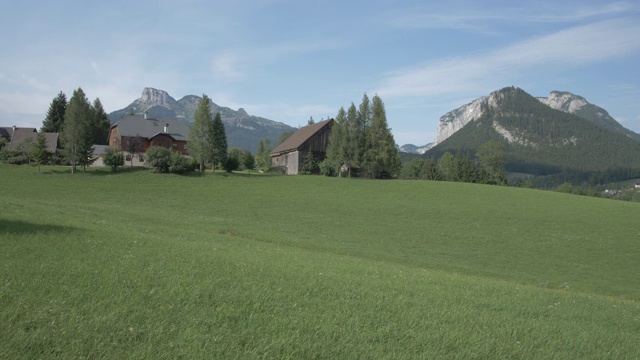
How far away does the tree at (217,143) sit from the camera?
65.2m

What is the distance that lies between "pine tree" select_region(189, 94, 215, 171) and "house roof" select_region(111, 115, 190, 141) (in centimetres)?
1617

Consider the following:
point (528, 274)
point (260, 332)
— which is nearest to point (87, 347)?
point (260, 332)

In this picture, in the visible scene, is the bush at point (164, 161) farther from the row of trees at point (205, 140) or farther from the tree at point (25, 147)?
the tree at point (25, 147)

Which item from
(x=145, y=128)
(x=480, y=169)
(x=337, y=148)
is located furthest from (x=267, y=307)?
(x=480, y=169)

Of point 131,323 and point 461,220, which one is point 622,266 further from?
→ point 131,323

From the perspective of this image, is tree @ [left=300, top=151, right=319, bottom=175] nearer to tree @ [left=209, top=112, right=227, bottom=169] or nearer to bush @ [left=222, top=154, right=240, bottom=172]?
bush @ [left=222, top=154, right=240, bottom=172]

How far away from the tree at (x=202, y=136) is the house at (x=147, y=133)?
1390 cm

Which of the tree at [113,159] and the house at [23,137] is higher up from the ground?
the house at [23,137]

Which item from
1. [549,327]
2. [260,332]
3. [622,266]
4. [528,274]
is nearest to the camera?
[260,332]

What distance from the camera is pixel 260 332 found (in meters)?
6.55

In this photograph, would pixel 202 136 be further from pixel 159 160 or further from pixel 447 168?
pixel 447 168

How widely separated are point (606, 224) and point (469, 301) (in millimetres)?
37330

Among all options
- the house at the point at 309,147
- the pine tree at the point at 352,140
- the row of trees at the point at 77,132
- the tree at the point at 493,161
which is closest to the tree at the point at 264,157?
the house at the point at 309,147

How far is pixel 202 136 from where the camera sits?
6538 centimetres
